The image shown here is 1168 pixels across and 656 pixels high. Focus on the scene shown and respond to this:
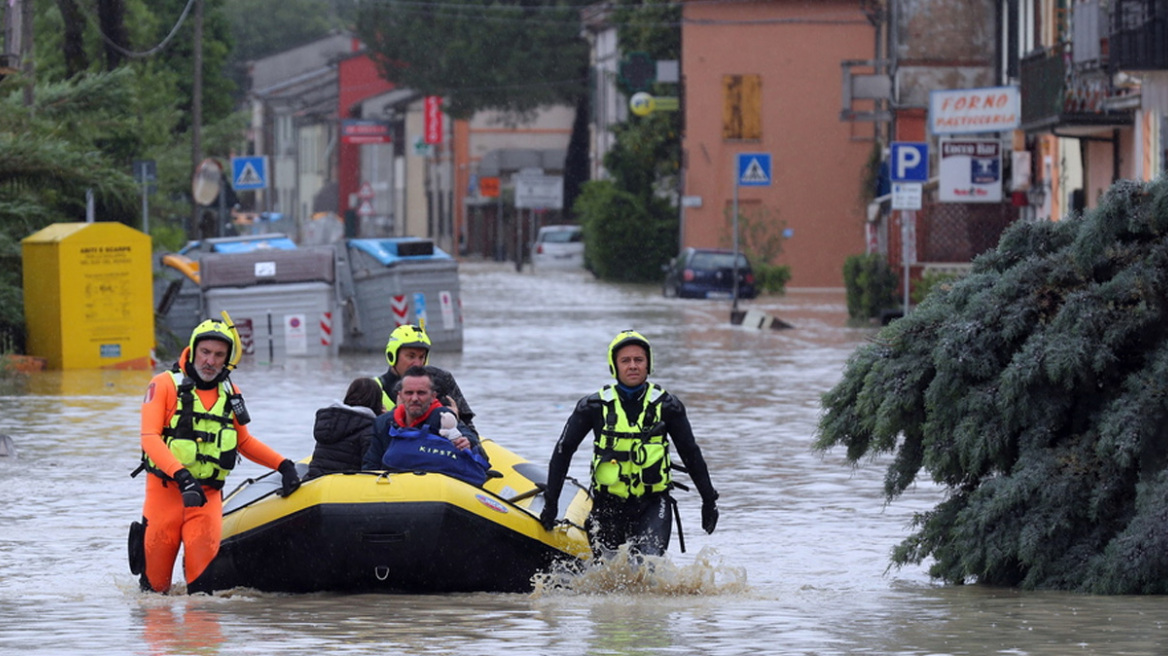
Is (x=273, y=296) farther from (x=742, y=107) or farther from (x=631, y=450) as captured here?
(x=742, y=107)

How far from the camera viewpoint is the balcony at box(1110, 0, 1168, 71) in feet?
96.0

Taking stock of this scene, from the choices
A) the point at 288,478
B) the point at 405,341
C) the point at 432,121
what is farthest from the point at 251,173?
the point at 432,121

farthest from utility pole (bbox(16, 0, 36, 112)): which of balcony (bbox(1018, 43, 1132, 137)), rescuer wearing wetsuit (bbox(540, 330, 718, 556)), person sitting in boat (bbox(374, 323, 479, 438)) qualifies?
rescuer wearing wetsuit (bbox(540, 330, 718, 556))

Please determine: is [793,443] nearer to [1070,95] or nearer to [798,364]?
[798,364]

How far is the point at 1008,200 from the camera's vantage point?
41312mm

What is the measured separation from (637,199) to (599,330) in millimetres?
28338

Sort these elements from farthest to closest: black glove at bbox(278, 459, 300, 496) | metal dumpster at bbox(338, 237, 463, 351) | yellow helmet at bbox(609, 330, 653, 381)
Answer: metal dumpster at bbox(338, 237, 463, 351), black glove at bbox(278, 459, 300, 496), yellow helmet at bbox(609, 330, 653, 381)

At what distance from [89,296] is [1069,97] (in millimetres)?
14723

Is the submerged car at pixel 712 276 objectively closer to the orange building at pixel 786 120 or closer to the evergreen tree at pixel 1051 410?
the orange building at pixel 786 120

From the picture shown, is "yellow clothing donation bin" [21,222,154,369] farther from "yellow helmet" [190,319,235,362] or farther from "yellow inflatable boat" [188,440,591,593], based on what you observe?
"yellow helmet" [190,319,235,362]

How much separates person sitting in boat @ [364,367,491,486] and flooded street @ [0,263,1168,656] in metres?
0.63

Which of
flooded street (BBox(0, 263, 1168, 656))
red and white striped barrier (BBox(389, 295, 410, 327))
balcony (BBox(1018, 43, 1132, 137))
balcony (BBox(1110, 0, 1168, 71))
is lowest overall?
flooded street (BBox(0, 263, 1168, 656))

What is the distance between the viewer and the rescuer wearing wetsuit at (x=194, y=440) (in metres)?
9.83

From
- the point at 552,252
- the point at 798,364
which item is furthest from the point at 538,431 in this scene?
the point at 552,252
